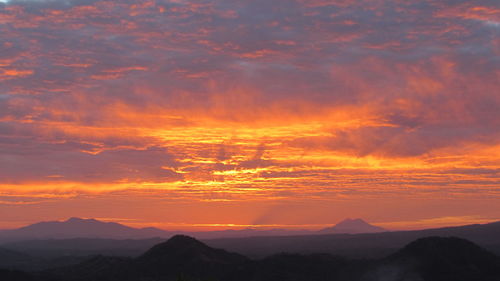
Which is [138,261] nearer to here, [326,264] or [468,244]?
[326,264]

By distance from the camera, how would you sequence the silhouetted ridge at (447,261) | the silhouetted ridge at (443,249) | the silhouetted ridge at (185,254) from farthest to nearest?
the silhouetted ridge at (185,254) < the silhouetted ridge at (443,249) < the silhouetted ridge at (447,261)

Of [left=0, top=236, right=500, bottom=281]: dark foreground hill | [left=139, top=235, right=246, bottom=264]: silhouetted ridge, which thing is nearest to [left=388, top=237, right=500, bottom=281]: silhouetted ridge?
[left=0, top=236, right=500, bottom=281]: dark foreground hill

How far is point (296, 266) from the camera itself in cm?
10606

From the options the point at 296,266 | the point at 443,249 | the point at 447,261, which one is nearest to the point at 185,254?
the point at 296,266

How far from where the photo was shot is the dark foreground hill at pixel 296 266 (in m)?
89.2

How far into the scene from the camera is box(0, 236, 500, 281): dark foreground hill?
8919cm

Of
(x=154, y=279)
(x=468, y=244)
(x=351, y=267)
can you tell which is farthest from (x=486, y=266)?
(x=154, y=279)

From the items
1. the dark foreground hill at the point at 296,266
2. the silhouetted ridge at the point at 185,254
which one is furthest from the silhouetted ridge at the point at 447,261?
the silhouetted ridge at the point at 185,254

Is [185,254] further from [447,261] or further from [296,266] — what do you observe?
[447,261]

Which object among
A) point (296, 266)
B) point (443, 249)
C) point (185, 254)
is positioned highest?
point (185, 254)

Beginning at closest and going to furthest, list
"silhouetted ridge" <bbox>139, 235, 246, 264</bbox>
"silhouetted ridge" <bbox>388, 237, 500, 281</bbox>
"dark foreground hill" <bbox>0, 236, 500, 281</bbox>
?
1. "silhouetted ridge" <bbox>388, 237, 500, 281</bbox>
2. "dark foreground hill" <bbox>0, 236, 500, 281</bbox>
3. "silhouetted ridge" <bbox>139, 235, 246, 264</bbox>

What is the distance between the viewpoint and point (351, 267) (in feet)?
328

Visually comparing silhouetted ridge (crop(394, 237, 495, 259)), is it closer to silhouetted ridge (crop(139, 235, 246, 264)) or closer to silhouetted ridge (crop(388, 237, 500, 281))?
silhouetted ridge (crop(388, 237, 500, 281))

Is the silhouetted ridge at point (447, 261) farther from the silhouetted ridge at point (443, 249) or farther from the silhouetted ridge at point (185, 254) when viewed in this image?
the silhouetted ridge at point (185, 254)
